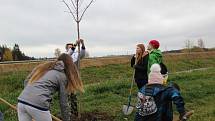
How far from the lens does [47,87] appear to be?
565 cm

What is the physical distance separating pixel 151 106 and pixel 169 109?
0.30m

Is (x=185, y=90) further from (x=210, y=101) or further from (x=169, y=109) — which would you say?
(x=169, y=109)

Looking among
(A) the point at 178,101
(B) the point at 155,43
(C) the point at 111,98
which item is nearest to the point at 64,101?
(A) the point at 178,101

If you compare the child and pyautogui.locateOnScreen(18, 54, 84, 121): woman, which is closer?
pyautogui.locateOnScreen(18, 54, 84, 121): woman

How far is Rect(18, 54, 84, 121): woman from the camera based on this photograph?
564 centimetres

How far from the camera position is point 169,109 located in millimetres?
6270

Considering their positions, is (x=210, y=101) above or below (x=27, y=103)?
below

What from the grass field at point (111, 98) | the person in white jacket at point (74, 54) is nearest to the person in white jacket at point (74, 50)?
the person in white jacket at point (74, 54)

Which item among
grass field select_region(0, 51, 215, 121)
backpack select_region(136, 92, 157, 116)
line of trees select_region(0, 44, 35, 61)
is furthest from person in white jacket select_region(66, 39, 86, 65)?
line of trees select_region(0, 44, 35, 61)

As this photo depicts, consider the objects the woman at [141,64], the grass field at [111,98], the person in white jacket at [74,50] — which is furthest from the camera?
the grass field at [111,98]

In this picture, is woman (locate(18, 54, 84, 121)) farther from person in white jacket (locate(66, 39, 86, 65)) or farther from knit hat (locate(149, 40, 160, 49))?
knit hat (locate(149, 40, 160, 49))

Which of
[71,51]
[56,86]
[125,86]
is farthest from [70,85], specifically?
[125,86]

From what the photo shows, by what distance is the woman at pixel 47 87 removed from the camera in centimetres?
564

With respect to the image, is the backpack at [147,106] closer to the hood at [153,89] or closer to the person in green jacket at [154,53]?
the hood at [153,89]
